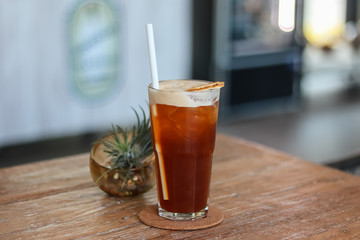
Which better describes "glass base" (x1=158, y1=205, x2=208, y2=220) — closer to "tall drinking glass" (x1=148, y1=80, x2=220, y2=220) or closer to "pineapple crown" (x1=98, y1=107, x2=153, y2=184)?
"tall drinking glass" (x1=148, y1=80, x2=220, y2=220)

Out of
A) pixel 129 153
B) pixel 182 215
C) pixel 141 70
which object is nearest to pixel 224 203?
pixel 182 215

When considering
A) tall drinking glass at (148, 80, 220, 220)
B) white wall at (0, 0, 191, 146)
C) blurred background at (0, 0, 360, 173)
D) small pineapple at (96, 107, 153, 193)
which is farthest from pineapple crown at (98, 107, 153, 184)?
white wall at (0, 0, 191, 146)

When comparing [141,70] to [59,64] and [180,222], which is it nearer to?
[59,64]

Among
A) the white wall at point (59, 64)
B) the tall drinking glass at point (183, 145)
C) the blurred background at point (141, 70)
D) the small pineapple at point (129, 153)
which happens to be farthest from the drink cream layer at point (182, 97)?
the white wall at point (59, 64)

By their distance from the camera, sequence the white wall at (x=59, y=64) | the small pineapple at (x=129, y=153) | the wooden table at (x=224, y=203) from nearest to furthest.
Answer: the wooden table at (x=224, y=203)
the small pineapple at (x=129, y=153)
the white wall at (x=59, y=64)

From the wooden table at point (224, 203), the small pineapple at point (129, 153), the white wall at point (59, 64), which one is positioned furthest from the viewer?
the white wall at point (59, 64)

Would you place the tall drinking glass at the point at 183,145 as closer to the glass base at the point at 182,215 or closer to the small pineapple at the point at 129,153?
the glass base at the point at 182,215
